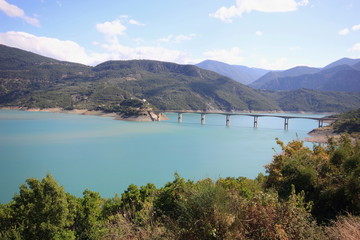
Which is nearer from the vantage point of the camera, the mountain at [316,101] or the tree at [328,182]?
the tree at [328,182]

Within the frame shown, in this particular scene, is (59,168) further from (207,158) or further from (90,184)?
(207,158)

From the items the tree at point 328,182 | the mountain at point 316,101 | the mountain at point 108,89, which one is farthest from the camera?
the mountain at point 316,101

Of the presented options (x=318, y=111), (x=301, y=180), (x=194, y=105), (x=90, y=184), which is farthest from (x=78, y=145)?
(x=318, y=111)

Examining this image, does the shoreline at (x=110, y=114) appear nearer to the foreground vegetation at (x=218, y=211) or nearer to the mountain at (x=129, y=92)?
the mountain at (x=129, y=92)

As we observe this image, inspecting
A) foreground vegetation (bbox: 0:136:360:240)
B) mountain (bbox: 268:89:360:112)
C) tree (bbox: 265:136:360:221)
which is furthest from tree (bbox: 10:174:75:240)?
mountain (bbox: 268:89:360:112)

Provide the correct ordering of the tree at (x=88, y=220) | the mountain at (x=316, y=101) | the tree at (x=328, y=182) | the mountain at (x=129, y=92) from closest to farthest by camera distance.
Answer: the tree at (x=328, y=182) < the tree at (x=88, y=220) < the mountain at (x=129, y=92) < the mountain at (x=316, y=101)

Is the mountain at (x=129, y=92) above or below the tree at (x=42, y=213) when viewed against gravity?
above

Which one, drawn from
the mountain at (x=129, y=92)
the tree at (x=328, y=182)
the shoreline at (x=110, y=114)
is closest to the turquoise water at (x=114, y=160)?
the tree at (x=328, y=182)

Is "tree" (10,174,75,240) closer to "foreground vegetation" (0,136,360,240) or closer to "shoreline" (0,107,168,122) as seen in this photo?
"foreground vegetation" (0,136,360,240)
